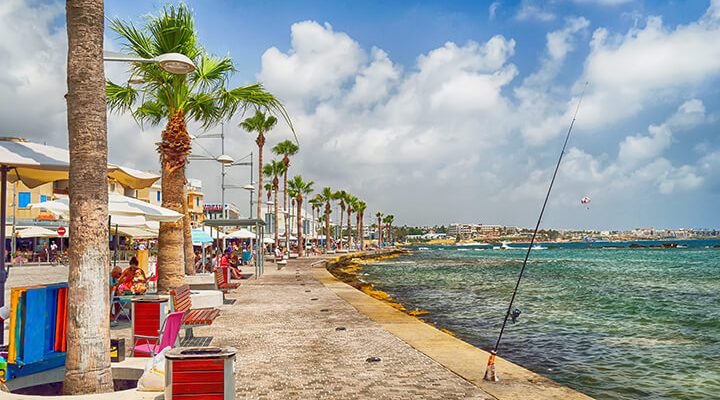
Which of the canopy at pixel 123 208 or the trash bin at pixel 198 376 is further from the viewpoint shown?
the canopy at pixel 123 208

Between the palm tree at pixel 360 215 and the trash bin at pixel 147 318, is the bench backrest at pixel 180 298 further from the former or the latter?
the palm tree at pixel 360 215

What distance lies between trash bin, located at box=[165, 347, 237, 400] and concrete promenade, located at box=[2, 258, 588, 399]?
1708 millimetres

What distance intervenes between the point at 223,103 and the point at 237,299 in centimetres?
623

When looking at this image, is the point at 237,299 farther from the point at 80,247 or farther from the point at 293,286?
the point at 80,247

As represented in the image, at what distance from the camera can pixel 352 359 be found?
8.23m

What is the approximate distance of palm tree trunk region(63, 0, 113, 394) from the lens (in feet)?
16.5

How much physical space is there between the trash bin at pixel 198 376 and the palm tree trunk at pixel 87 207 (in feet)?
3.22

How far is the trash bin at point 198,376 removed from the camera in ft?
14.9

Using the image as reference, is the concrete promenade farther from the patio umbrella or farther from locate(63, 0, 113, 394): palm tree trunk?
the patio umbrella

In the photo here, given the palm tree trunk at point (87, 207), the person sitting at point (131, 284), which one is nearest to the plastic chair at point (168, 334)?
the palm tree trunk at point (87, 207)

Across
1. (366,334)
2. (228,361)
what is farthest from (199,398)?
(366,334)

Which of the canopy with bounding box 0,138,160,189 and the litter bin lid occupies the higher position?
the canopy with bounding box 0,138,160,189

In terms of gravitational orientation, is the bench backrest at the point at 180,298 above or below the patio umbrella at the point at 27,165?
below

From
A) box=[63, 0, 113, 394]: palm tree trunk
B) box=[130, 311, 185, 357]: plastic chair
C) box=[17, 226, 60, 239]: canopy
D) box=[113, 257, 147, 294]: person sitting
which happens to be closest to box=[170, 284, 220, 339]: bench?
box=[130, 311, 185, 357]: plastic chair
